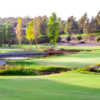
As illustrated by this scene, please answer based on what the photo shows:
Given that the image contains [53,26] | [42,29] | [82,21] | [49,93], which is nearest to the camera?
[49,93]

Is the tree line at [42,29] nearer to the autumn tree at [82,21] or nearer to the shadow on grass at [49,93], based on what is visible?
the autumn tree at [82,21]

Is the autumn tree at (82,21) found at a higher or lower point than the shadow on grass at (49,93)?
higher

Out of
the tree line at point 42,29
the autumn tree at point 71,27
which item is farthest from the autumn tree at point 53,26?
the autumn tree at point 71,27

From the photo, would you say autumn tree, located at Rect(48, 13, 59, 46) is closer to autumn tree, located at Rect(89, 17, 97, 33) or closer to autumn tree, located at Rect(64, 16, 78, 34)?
autumn tree, located at Rect(89, 17, 97, 33)

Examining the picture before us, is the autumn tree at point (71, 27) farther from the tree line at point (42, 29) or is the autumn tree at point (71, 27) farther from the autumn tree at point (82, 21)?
the autumn tree at point (82, 21)

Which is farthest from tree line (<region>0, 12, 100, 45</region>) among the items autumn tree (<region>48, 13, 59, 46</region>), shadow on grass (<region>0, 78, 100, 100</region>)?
shadow on grass (<region>0, 78, 100, 100</region>)

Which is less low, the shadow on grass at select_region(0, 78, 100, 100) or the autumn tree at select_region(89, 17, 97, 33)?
the autumn tree at select_region(89, 17, 97, 33)

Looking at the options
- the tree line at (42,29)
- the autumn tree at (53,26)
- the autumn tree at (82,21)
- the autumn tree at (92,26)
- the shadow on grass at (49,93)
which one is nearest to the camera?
the shadow on grass at (49,93)

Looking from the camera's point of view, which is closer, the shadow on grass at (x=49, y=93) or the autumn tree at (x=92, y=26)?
the shadow on grass at (x=49, y=93)

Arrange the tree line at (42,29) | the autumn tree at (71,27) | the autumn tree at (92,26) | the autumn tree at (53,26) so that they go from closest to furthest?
1. the autumn tree at (53,26)
2. the tree line at (42,29)
3. the autumn tree at (92,26)
4. the autumn tree at (71,27)

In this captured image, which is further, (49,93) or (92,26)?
(92,26)

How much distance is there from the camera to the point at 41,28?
111438 mm

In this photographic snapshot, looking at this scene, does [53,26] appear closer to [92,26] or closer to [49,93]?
[92,26]

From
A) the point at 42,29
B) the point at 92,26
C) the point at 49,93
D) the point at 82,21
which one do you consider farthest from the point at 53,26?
the point at 49,93
